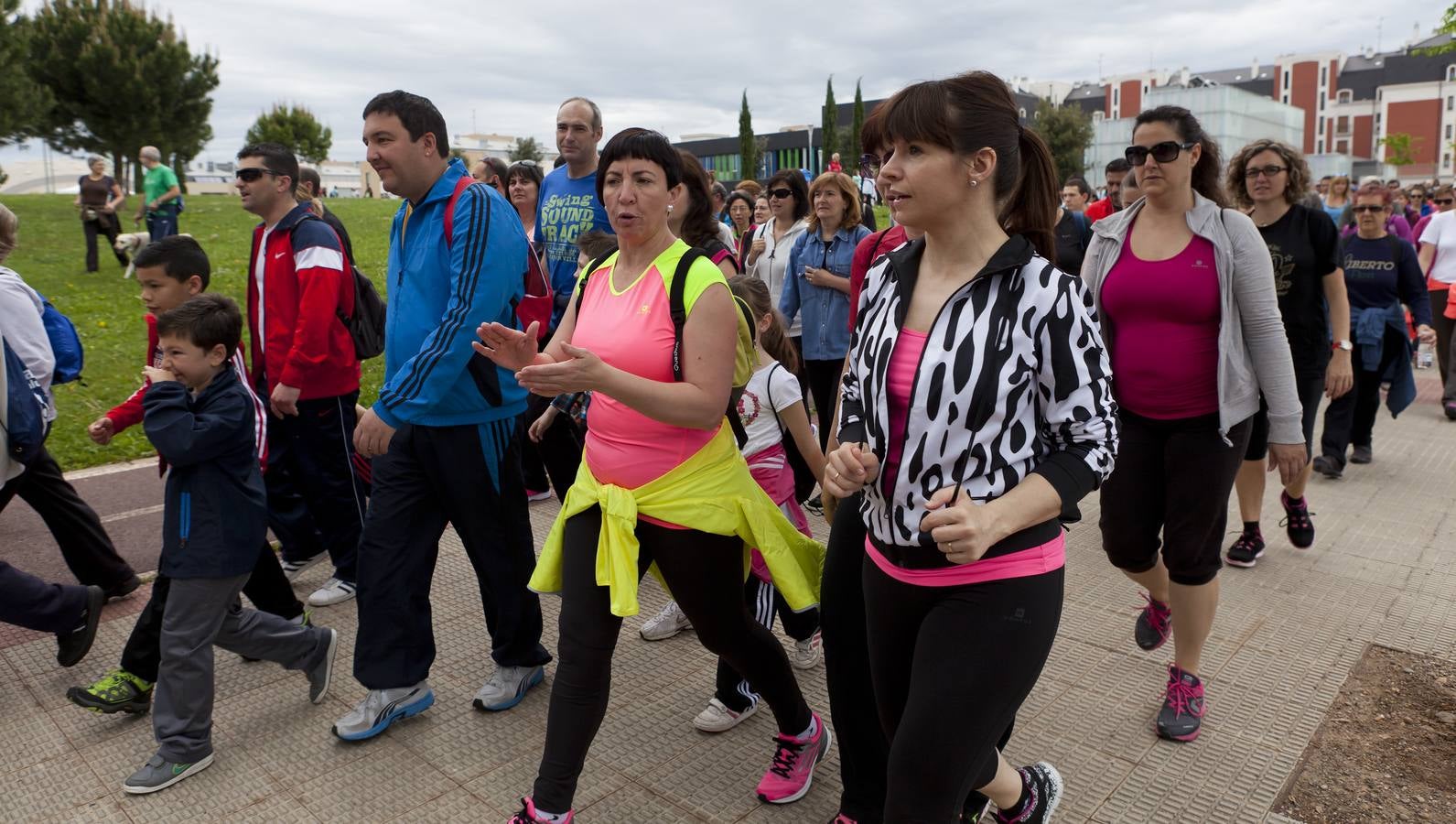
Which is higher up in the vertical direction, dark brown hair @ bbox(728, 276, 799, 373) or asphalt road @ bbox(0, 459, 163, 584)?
dark brown hair @ bbox(728, 276, 799, 373)

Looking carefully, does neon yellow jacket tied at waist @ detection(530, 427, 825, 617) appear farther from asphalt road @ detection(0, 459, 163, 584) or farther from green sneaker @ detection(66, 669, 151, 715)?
asphalt road @ detection(0, 459, 163, 584)

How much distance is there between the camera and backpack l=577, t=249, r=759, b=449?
2.76m

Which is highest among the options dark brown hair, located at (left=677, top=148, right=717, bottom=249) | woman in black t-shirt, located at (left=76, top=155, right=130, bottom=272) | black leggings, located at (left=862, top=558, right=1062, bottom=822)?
woman in black t-shirt, located at (left=76, top=155, right=130, bottom=272)

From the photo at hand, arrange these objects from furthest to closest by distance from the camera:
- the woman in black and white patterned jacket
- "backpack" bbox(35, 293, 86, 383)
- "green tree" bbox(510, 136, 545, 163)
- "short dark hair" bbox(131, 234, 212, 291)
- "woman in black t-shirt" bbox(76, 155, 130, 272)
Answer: "green tree" bbox(510, 136, 545, 163), "woman in black t-shirt" bbox(76, 155, 130, 272), "backpack" bbox(35, 293, 86, 383), "short dark hair" bbox(131, 234, 212, 291), the woman in black and white patterned jacket

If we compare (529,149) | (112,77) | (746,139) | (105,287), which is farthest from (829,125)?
(105,287)

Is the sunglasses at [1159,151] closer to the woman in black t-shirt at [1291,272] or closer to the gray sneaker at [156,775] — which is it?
the woman in black t-shirt at [1291,272]

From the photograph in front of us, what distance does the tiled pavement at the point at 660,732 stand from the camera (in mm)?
3145

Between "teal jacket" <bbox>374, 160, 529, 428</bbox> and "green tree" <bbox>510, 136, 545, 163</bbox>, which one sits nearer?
"teal jacket" <bbox>374, 160, 529, 428</bbox>

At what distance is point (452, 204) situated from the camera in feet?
11.4

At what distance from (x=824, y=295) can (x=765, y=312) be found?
7.65 feet

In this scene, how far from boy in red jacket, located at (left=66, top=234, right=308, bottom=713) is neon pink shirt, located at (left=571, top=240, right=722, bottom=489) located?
1.45 meters

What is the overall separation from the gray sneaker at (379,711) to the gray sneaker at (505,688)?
0.22 m

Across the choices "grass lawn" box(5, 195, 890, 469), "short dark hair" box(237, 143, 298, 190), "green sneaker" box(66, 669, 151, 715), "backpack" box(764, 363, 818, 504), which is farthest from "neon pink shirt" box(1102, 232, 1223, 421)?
"grass lawn" box(5, 195, 890, 469)

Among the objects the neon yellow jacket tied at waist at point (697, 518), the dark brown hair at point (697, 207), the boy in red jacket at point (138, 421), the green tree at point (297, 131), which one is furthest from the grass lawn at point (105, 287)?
the green tree at point (297, 131)
